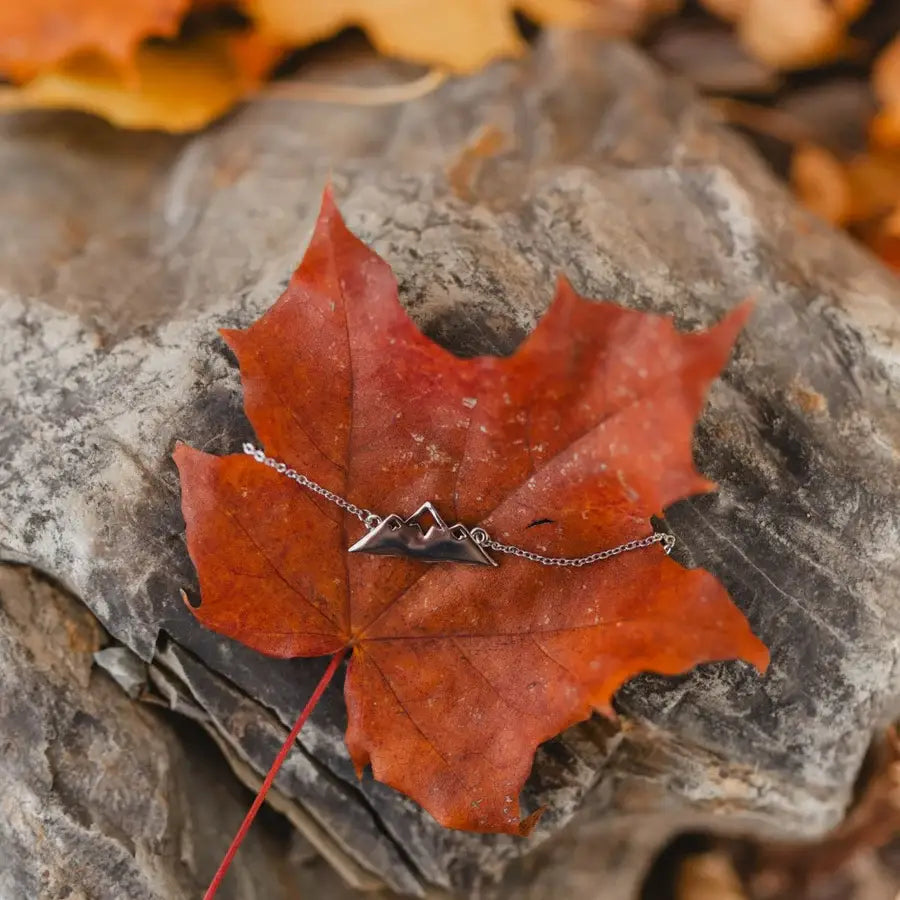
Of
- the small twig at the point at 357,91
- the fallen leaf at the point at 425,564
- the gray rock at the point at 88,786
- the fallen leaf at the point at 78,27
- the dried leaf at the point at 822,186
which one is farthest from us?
the dried leaf at the point at 822,186

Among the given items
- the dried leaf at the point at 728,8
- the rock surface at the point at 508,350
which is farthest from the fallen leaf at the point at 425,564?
the dried leaf at the point at 728,8

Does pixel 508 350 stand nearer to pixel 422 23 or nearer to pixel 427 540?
pixel 427 540

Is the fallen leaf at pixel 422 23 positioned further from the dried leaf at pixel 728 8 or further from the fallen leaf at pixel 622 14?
the dried leaf at pixel 728 8

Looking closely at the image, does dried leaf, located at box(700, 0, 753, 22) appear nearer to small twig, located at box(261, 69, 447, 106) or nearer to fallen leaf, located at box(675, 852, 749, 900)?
small twig, located at box(261, 69, 447, 106)

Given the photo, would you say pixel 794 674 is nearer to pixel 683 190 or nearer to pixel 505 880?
pixel 505 880

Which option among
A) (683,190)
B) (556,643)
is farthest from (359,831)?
(683,190)

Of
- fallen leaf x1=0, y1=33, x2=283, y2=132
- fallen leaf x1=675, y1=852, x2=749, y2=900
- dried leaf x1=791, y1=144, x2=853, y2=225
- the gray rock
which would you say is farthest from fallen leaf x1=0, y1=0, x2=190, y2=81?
fallen leaf x1=675, y1=852, x2=749, y2=900
